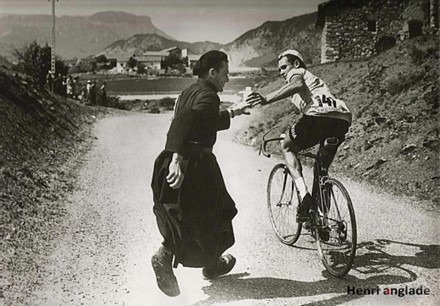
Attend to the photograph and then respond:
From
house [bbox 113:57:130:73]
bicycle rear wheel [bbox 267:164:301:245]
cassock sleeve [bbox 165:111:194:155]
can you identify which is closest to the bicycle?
bicycle rear wheel [bbox 267:164:301:245]

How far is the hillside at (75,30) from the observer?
307 cm

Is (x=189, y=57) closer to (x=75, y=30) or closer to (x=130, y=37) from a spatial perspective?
(x=130, y=37)

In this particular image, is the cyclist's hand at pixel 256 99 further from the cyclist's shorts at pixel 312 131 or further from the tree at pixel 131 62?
the tree at pixel 131 62

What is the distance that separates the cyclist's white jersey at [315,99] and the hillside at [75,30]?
2.26 ft

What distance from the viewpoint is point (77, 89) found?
3207 mm

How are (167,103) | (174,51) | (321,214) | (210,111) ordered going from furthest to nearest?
(174,51) < (167,103) < (321,214) < (210,111)

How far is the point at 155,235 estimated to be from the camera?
2922 mm

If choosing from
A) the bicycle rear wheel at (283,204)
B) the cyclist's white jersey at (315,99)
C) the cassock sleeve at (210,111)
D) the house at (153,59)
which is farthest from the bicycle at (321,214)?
the house at (153,59)

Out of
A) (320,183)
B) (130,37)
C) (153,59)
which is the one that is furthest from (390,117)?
(130,37)

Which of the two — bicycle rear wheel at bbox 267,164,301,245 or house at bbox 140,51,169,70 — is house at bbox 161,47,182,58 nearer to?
house at bbox 140,51,169,70

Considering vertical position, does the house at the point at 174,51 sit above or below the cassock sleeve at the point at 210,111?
above

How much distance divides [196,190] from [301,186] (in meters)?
0.47

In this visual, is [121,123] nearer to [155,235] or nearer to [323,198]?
[155,235]

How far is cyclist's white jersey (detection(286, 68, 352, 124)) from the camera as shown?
2.92m
